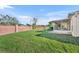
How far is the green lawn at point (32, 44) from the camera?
2027mm

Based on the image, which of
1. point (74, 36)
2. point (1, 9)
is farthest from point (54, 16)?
point (1, 9)

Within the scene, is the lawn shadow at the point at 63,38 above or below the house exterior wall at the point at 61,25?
below

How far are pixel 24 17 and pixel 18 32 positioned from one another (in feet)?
0.52

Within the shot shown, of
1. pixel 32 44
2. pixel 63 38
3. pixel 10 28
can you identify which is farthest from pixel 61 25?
pixel 10 28

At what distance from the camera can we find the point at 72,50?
2021mm

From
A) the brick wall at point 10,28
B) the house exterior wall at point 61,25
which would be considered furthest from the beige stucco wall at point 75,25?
the brick wall at point 10,28

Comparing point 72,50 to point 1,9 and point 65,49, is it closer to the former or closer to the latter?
point 65,49

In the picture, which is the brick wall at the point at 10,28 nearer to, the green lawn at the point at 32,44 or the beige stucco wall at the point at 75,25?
the green lawn at the point at 32,44

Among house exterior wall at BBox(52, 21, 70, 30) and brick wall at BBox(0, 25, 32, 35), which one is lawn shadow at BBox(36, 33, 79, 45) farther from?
brick wall at BBox(0, 25, 32, 35)

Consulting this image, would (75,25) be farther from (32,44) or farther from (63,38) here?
(32,44)

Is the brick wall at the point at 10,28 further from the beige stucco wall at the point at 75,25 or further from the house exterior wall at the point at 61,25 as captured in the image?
the beige stucco wall at the point at 75,25

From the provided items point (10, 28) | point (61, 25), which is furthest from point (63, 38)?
point (10, 28)

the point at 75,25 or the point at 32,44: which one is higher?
the point at 75,25

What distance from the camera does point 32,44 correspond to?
6.70 feet
